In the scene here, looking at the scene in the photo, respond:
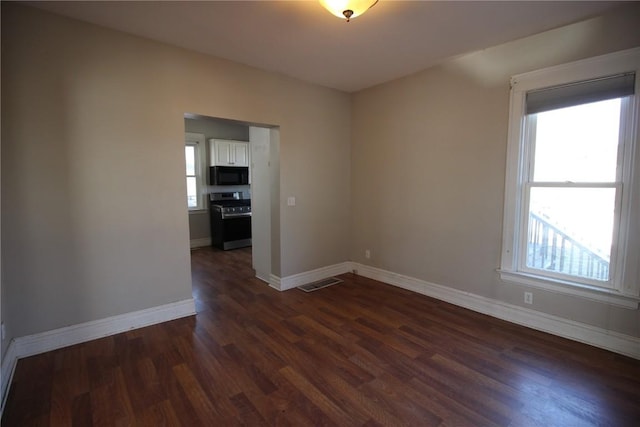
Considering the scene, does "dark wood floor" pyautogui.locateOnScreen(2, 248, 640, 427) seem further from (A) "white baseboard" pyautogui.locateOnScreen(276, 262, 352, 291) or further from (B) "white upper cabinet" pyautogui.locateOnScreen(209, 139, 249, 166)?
(B) "white upper cabinet" pyautogui.locateOnScreen(209, 139, 249, 166)

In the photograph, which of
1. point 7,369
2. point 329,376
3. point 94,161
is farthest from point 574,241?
point 7,369

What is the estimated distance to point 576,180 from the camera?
2633mm

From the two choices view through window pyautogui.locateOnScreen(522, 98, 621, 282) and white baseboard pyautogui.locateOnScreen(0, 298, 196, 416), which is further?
view through window pyautogui.locateOnScreen(522, 98, 621, 282)

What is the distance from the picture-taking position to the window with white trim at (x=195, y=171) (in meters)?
6.25

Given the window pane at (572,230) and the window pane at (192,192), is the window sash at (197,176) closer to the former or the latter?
the window pane at (192,192)

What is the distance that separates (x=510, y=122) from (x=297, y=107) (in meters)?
2.36

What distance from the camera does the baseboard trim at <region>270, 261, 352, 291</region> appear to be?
3.94 m

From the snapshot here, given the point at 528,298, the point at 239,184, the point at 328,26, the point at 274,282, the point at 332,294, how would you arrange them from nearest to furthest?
the point at 328,26 < the point at 528,298 < the point at 332,294 < the point at 274,282 < the point at 239,184

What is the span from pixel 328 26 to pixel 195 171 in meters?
4.70

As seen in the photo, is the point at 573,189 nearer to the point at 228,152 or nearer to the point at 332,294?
the point at 332,294

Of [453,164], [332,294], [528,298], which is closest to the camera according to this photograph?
[528,298]

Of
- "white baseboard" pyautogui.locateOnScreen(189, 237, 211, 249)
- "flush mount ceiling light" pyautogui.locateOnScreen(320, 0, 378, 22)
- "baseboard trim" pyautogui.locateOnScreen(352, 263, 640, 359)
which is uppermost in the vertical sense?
"flush mount ceiling light" pyautogui.locateOnScreen(320, 0, 378, 22)

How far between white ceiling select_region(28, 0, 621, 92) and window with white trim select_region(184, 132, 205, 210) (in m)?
3.42

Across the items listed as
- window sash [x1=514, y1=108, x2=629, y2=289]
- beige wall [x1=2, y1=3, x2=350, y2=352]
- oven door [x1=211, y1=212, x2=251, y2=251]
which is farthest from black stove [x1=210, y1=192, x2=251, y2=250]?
window sash [x1=514, y1=108, x2=629, y2=289]
